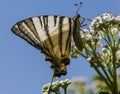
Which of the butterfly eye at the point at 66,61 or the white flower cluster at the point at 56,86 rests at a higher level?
the butterfly eye at the point at 66,61

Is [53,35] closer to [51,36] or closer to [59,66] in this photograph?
[51,36]

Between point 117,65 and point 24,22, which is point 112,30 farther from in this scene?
point 24,22

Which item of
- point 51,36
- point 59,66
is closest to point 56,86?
point 59,66

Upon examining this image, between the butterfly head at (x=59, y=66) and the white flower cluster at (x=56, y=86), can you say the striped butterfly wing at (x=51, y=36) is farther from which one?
the white flower cluster at (x=56, y=86)

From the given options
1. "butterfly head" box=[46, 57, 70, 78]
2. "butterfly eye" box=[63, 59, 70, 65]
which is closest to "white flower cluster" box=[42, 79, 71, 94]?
"butterfly head" box=[46, 57, 70, 78]

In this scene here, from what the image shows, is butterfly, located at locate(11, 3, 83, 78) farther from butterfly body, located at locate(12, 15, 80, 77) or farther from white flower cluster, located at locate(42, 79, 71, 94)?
white flower cluster, located at locate(42, 79, 71, 94)

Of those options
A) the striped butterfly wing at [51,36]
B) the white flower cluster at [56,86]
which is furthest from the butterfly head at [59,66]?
the white flower cluster at [56,86]

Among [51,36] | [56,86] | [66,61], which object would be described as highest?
[51,36]

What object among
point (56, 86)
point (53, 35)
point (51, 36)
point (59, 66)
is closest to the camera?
point (56, 86)
